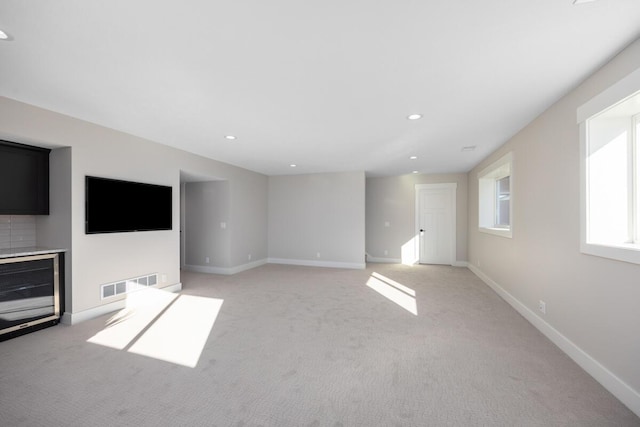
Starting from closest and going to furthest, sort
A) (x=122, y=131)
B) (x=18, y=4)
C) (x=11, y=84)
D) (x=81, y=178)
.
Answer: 1. (x=18, y=4)
2. (x=11, y=84)
3. (x=81, y=178)
4. (x=122, y=131)

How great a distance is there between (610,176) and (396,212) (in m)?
5.30

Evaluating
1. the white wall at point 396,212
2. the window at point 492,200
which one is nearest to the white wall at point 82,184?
the white wall at point 396,212

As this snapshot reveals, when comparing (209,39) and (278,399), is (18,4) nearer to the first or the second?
(209,39)

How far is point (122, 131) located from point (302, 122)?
8.15 ft

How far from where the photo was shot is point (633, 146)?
2027 millimetres

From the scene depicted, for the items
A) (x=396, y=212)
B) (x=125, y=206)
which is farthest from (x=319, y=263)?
(x=125, y=206)

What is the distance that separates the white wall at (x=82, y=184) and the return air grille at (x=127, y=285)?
0.07 meters

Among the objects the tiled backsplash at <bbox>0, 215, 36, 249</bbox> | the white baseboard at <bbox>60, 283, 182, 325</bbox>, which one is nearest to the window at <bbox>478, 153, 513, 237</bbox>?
the white baseboard at <bbox>60, 283, 182, 325</bbox>

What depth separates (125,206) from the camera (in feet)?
11.9

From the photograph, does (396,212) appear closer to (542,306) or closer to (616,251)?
(542,306)

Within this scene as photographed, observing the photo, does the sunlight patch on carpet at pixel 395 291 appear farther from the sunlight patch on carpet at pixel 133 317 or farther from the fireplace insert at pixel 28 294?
the fireplace insert at pixel 28 294

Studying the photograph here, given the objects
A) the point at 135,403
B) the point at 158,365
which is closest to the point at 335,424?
the point at 135,403

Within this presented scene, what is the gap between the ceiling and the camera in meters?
1.51

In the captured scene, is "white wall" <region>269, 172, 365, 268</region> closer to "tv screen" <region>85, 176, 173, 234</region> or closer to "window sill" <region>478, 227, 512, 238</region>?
"window sill" <region>478, 227, 512, 238</region>
